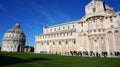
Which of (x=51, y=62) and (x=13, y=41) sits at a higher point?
(x=13, y=41)

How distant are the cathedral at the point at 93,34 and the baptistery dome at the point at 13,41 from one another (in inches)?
1333

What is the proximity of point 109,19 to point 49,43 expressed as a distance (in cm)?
2718

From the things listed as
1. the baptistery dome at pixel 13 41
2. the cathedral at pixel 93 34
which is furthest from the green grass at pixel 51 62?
the baptistery dome at pixel 13 41

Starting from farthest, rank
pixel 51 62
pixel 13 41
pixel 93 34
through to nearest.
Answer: pixel 13 41
pixel 93 34
pixel 51 62

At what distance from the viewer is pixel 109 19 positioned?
42.3m

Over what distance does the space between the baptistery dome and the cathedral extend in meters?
33.9

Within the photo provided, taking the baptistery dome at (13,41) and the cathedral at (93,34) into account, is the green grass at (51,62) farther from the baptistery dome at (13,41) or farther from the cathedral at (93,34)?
the baptistery dome at (13,41)

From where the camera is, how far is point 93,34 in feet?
142

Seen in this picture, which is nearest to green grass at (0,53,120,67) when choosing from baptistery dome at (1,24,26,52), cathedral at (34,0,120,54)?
cathedral at (34,0,120,54)

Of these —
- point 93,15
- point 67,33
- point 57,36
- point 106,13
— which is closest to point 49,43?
point 57,36

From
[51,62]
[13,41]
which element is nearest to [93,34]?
[51,62]

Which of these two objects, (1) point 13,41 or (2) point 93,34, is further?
(1) point 13,41

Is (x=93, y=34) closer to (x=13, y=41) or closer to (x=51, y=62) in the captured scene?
(x=51, y=62)

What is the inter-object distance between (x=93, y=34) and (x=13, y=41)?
5757cm
